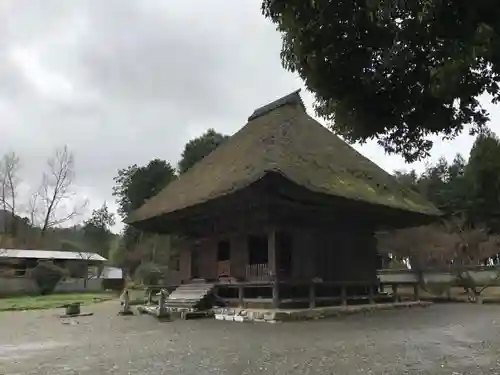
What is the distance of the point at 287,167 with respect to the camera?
43.0 ft

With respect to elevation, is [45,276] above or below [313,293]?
above

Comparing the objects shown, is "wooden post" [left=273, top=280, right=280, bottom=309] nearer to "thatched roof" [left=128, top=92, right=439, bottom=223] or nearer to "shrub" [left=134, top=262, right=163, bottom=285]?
"thatched roof" [left=128, top=92, right=439, bottom=223]

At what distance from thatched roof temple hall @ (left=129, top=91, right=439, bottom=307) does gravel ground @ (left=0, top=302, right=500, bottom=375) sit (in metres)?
3.11

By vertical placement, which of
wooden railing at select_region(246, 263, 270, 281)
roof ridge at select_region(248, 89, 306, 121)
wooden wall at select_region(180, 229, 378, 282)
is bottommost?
wooden railing at select_region(246, 263, 270, 281)

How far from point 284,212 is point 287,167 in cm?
210

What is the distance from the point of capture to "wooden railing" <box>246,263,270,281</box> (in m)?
15.1

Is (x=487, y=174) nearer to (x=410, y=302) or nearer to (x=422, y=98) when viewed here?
(x=410, y=302)

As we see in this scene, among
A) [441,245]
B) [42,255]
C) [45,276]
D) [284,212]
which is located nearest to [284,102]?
[284,212]

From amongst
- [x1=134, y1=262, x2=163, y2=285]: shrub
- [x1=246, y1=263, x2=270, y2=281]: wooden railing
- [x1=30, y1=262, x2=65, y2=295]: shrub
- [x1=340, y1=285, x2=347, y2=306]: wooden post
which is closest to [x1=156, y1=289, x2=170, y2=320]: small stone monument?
[x1=246, y1=263, x2=270, y2=281]: wooden railing

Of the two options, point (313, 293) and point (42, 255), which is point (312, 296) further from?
point (42, 255)

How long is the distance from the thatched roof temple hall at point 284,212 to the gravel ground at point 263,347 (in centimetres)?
311

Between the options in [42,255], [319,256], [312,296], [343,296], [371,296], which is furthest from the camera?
[42,255]

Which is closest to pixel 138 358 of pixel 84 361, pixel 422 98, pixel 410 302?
pixel 84 361

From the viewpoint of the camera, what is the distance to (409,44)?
4996 millimetres
